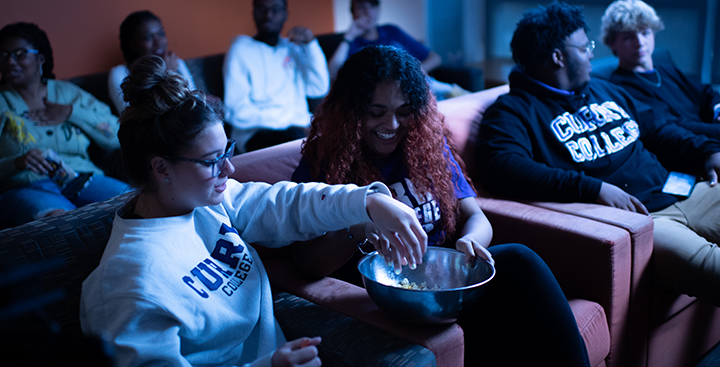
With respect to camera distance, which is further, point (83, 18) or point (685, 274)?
point (83, 18)

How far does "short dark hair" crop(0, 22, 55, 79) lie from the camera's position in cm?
235

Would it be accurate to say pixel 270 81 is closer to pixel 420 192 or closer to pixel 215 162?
pixel 420 192

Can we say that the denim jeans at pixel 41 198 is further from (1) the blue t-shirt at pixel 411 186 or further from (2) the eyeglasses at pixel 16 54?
(1) the blue t-shirt at pixel 411 186

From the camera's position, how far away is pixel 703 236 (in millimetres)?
1816

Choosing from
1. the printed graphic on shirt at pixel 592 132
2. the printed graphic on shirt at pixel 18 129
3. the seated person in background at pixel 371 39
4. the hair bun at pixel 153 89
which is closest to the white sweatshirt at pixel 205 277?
the hair bun at pixel 153 89

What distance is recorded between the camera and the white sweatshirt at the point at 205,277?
0.90 meters

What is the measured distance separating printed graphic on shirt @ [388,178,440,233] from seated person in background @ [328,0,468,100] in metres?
2.36

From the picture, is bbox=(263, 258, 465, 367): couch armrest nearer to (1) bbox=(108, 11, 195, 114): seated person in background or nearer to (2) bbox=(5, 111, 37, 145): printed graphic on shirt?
(2) bbox=(5, 111, 37, 145): printed graphic on shirt

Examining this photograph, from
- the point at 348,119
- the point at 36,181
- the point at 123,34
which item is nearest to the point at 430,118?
the point at 348,119

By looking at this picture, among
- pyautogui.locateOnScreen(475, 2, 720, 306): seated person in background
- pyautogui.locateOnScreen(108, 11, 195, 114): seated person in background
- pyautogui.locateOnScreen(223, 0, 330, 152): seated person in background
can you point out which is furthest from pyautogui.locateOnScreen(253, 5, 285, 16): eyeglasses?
pyautogui.locateOnScreen(475, 2, 720, 306): seated person in background

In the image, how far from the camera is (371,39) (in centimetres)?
384

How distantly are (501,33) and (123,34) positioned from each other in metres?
3.77

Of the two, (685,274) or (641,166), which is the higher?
(641,166)

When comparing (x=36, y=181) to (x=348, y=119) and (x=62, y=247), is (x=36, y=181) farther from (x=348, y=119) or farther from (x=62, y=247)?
(x=348, y=119)
